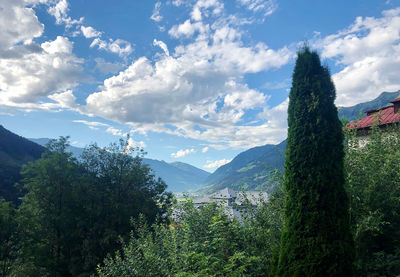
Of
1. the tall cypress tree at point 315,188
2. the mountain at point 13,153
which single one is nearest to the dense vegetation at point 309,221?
the tall cypress tree at point 315,188

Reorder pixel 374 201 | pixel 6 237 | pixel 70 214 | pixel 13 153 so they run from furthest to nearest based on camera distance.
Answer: pixel 13 153 < pixel 70 214 < pixel 6 237 < pixel 374 201

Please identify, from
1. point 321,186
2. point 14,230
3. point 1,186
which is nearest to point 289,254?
point 321,186

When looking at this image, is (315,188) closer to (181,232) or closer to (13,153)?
(181,232)

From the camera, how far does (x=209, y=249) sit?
20.9 feet

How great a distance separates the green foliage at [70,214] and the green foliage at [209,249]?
10537 mm

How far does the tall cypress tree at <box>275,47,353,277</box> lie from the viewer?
Answer: 488 cm

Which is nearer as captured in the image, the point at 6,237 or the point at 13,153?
the point at 6,237

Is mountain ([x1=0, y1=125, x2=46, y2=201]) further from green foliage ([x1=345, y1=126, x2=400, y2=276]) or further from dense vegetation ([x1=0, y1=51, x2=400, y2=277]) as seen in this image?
green foliage ([x1=345, y1=126, x2=400, y2=276])

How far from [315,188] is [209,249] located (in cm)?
318

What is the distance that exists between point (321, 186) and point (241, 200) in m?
4.49

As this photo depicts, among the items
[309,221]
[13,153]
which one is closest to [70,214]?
[309,221]

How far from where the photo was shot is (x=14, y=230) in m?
17.2

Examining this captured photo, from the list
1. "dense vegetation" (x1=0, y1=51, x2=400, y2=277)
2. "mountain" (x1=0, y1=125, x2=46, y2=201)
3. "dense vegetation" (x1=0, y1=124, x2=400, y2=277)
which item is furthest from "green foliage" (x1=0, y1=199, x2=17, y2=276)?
"mountain" (x1=0, y1=125, x2=46, y2=201)

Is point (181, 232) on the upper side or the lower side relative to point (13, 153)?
lower
